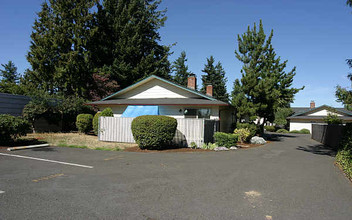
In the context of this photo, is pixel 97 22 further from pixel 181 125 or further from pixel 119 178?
pixel 119 178

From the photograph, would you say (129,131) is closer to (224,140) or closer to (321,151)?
(224,140)

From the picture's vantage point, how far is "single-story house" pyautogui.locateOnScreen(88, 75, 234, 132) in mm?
16719

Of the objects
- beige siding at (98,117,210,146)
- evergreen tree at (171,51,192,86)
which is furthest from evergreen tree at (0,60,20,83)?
beige siding at (98,117,210,146)

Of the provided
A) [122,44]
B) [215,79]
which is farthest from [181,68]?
[122,44]

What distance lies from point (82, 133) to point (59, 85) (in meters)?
13.5

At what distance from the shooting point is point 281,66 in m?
31.0

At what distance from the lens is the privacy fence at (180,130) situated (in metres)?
13.6

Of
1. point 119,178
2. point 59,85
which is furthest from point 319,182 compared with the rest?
point 59,85

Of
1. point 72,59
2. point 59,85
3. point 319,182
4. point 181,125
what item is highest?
point 72,59

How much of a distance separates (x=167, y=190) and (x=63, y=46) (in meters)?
27.6

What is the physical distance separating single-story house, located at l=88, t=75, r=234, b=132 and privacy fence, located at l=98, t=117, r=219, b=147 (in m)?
1.75

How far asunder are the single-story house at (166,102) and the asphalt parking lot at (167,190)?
7838 millimetres

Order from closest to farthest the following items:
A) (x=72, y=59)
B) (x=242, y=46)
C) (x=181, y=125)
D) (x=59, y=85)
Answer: (x=181, y=125)
(x=242, y=46)
(x=72, y=59)
(x=59, y=85)

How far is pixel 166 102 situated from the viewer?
1741cm
